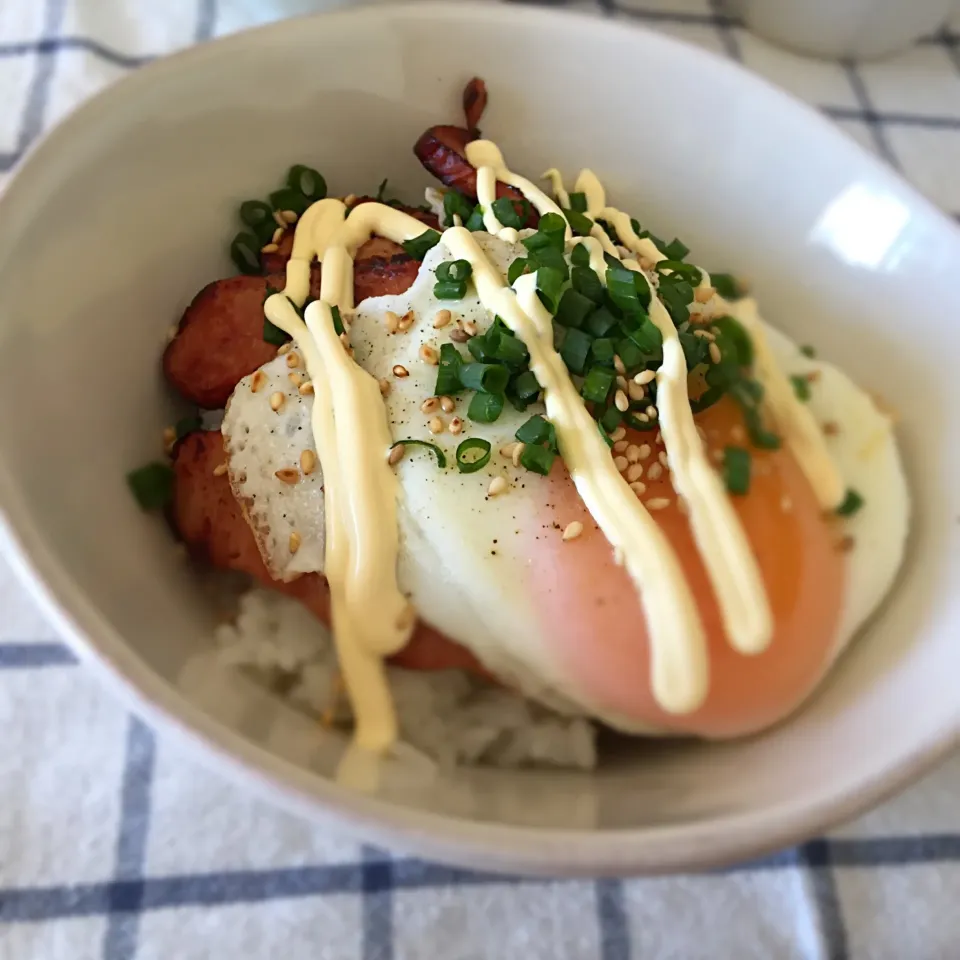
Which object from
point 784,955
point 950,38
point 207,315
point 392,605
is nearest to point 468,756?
point 392,605

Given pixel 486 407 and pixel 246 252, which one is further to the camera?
pixel 246 252

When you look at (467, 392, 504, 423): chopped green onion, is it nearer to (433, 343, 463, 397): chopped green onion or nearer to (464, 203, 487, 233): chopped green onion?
(433, 343, 463, 397): chopped green onion

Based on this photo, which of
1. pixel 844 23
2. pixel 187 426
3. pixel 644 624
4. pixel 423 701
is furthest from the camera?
pixel 844 23

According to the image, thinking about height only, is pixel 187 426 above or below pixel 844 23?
below

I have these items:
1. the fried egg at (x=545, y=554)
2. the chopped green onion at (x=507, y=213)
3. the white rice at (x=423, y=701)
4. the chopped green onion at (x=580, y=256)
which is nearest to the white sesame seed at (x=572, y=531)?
the fried egg at (x=545, y=554)

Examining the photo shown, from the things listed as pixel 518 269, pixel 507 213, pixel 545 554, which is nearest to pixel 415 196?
pixel 507 213

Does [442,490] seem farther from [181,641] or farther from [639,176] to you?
[639,176]

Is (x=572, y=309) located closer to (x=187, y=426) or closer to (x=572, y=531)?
(x=572, y=531)
